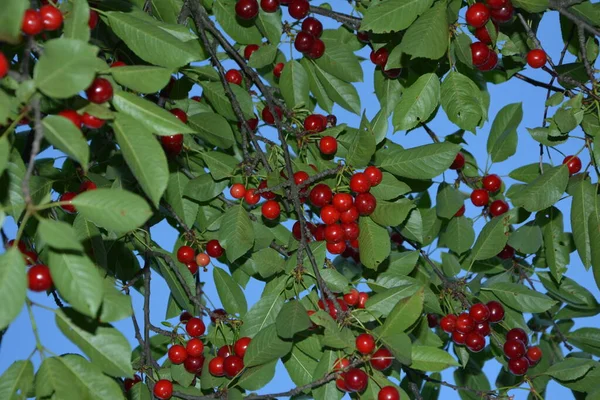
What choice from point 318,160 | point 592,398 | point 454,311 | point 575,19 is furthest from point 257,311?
point 575,19

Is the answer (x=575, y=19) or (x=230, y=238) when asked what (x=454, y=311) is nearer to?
(x=230, y=238)

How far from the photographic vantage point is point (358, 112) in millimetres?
1990

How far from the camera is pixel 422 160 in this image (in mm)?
1597

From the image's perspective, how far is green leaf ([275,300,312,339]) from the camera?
1.34 metres

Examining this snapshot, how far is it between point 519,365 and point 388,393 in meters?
0.63

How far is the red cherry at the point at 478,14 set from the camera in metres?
1.57

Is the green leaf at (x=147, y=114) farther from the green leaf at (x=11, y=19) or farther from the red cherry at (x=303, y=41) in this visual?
the red cherry at (x=303, y=41)

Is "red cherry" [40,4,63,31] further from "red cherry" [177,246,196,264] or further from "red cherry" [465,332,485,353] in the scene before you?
"red cherry" [465,332,485,353]

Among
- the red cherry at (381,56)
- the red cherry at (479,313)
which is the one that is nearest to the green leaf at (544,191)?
the red cherry at (479,313)

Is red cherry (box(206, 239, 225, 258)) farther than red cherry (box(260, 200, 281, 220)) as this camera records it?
Yes

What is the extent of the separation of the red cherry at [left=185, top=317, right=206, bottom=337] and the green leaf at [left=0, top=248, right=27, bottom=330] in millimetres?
820

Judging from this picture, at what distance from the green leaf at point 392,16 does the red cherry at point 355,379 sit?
0.69m

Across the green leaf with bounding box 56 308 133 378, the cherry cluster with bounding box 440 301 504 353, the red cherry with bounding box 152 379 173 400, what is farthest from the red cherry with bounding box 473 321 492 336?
the green leaf with bounding box 56 308 133 378

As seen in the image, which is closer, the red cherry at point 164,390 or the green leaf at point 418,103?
the red cherry at point 164,390
